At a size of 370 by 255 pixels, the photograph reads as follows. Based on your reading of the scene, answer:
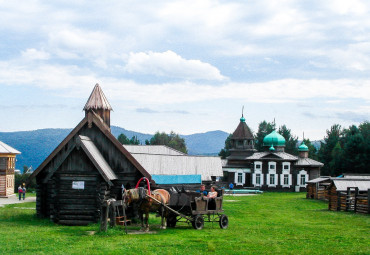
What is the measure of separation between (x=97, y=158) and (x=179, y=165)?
38.6 feet

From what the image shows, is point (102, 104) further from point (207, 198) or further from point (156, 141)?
point (156, 141)

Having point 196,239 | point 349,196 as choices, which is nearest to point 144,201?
point 196,239

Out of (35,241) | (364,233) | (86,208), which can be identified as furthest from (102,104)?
(364,233)

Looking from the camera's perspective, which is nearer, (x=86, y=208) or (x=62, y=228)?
(x=62, y=228)

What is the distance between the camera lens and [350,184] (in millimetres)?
42844

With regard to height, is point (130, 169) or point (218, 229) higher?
point (130, 169)

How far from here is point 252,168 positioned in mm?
80500

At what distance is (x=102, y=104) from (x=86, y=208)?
7408 mm

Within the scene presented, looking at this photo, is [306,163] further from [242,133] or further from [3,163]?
[3,163]

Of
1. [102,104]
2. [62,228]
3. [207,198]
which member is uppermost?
[102,104]

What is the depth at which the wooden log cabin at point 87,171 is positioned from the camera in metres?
26.1

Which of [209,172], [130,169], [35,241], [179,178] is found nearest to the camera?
[35,241]

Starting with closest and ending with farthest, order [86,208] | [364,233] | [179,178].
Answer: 1. [364,233]
2. [86,208]
3. [179,178]

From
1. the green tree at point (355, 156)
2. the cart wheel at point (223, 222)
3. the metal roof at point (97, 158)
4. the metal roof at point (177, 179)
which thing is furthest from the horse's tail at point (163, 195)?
the green tree at point (355, 156)
